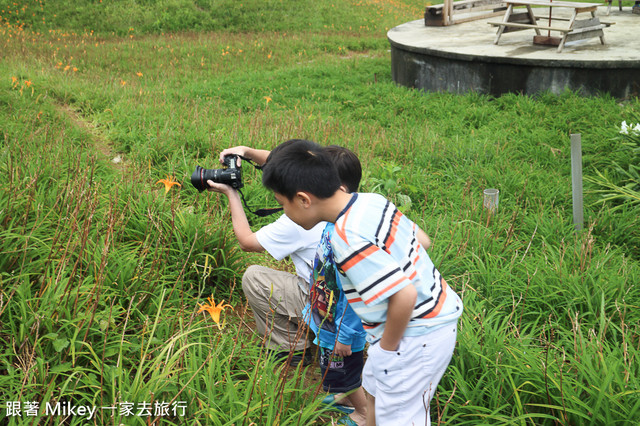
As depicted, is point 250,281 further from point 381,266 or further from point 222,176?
point 381,266

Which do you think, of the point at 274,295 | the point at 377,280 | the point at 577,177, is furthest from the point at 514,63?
the point at 377,280

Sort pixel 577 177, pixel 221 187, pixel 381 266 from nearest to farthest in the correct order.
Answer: pixel 381 266 → pixel 221 187 → pixel 577 177

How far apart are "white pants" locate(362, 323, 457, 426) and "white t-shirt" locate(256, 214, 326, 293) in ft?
2.54

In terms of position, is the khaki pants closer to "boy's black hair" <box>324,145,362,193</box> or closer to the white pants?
"boy's black hair" <box>324,145,362,193</box>

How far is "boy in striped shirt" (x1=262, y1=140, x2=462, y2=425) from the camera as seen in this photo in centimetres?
179

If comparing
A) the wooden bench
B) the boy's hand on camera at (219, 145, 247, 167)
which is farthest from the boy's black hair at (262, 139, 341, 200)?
the wooden bench

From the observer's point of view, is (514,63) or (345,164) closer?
(345,164)

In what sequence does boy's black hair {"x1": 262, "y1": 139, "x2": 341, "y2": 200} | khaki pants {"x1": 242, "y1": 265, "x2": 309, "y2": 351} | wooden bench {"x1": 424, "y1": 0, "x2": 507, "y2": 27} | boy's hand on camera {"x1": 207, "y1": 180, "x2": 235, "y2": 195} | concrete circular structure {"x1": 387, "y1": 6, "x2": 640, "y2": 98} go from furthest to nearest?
wooden bench {"x1": 424, "y1": 0, "x2": 507, "y2": 27} → concrete circular structure {"x1": 387, "y1": 6, "x2": 640, "y2": 98} → khaki pants {"x1": 242, "y1": 265, "x2": 309, "y2": 351} → boy's hand on camera {"x1": 207, "y1": 180, "x2": 235, "y2": 195} → boy's black hair {"x1": 262, "y1": 139, "x2": 341, "y2": 200}

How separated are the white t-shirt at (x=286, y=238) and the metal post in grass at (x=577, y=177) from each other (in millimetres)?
2366

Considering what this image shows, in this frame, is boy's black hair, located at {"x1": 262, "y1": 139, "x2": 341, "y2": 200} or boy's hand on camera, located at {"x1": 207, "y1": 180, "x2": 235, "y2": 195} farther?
boy's hand on camera, located at {"x1": 207, "y1": 180, "x2": 235, "y2": 195}

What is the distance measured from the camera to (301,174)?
1876 mm

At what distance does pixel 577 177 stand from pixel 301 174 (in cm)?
298

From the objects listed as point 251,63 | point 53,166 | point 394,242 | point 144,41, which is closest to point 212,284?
point 53,166

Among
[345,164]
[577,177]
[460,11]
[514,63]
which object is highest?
[345,164]
